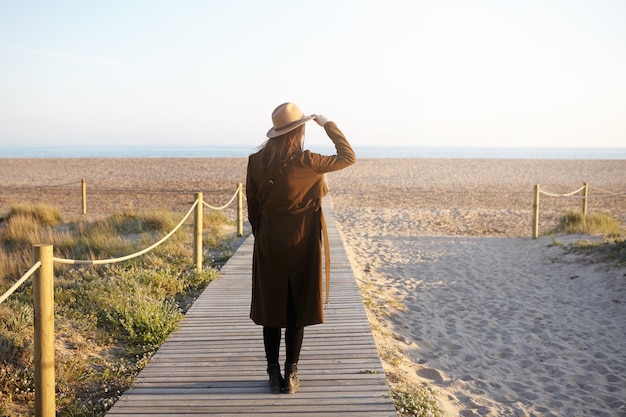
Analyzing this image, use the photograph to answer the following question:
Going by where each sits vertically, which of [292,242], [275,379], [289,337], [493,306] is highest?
[292,242]

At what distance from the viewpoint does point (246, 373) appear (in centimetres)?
387

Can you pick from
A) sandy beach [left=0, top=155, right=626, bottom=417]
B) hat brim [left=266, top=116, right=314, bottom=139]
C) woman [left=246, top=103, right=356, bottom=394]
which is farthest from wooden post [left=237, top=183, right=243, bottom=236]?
hat brim [left=266, top=116, right=314, bottom=139]

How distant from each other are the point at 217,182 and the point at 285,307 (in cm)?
2505

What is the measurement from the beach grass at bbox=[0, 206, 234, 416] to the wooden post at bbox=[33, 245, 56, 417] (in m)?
0.53

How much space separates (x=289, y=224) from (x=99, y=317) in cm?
300

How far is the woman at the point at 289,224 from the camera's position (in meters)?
3.18

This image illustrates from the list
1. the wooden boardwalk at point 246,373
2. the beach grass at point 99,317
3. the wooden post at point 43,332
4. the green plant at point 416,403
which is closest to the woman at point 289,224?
the wooden boardwalk at point 246,373

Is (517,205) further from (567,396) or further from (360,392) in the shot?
(360,392)

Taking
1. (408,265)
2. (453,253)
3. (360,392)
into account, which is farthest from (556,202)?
(360,392)

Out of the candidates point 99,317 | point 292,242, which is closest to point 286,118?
point 292,242

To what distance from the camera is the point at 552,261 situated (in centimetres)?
938

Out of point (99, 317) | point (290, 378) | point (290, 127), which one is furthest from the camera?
point (99, 317)

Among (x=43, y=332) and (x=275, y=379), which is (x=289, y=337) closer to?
(x=275, y=379)

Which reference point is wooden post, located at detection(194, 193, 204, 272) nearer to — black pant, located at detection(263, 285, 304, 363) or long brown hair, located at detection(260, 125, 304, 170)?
black pant, located at detection(263, 285, 304, 363)
